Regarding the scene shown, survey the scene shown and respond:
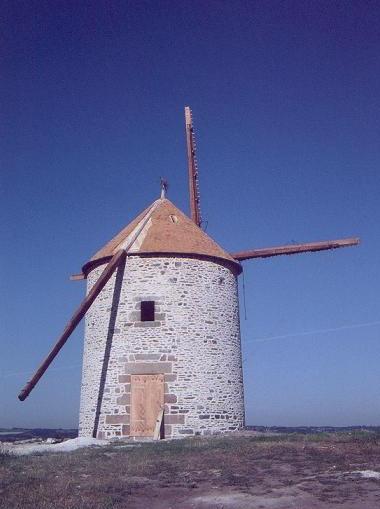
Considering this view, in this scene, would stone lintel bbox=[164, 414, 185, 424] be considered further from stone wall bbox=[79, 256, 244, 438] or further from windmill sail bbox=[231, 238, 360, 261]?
windmill sail bbox=[231, 238, 360, 261]

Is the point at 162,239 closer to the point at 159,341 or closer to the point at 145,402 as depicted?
the point at 159,341

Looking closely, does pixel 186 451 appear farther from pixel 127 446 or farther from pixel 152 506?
pixel 152 506

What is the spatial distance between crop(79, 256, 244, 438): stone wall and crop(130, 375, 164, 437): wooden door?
179mm

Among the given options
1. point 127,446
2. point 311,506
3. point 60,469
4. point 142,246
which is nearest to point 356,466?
point 311,506

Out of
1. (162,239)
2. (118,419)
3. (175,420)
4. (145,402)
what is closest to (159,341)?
(145,402)

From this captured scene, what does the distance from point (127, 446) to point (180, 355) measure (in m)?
3.34

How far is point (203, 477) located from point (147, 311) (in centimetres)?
830

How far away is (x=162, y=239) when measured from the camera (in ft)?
53.9

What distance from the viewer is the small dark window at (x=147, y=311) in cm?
1581

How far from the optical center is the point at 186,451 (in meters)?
10.8

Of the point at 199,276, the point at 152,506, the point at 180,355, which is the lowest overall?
the point at 152,506

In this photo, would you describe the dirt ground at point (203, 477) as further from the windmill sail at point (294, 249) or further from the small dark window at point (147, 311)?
the windmill sail at point (294, 249)

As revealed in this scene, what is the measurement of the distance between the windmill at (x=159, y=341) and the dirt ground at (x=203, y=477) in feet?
9.00

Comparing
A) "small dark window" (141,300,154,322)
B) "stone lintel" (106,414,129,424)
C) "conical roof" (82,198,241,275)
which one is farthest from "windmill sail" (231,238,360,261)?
"stone lintel" (106,414,129,424)
